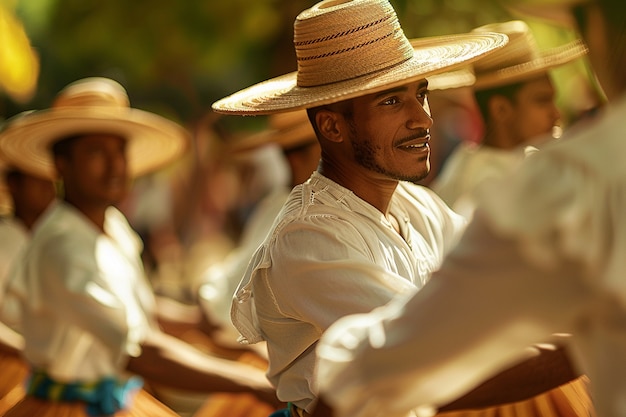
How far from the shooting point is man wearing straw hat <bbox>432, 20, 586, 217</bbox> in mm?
6188

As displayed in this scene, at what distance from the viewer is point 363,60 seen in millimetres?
3928

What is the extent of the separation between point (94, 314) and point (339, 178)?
5.83ft

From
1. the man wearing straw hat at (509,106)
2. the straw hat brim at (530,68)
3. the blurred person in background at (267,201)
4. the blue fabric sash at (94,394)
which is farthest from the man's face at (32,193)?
the straw hat brim at (530,68)

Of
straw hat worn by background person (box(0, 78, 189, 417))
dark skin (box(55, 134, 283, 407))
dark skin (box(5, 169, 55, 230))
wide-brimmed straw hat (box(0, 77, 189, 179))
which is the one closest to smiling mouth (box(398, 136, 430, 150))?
dark skin (box(55, 134, 283, 407))

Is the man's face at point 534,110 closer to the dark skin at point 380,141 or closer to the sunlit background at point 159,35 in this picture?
the dark skin at point 380,141

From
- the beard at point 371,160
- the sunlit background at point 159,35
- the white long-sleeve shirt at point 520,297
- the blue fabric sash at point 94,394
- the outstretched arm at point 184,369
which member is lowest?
the sunlit background at point 159,35

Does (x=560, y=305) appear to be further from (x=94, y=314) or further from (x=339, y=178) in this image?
(x=94, y=314)

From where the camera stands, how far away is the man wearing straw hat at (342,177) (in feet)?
12.2

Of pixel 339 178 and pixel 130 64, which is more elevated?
pixel 339 178

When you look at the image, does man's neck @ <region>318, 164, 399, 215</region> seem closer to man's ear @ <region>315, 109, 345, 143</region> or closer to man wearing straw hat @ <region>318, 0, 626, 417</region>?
man's ear @ <region>315, 109, 345, 143</region>

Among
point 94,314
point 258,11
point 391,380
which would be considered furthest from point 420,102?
point 258,11

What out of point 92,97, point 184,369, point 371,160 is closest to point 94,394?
point 184,369

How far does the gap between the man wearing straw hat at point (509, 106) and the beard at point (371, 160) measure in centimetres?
212

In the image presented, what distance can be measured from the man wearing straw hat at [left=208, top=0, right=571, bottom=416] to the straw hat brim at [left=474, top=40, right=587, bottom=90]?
6.30 feet
